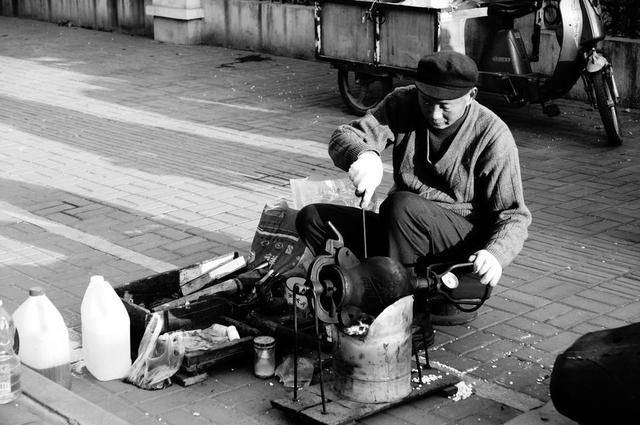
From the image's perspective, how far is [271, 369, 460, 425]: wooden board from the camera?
12.6 ft

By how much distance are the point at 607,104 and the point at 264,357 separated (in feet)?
16.3

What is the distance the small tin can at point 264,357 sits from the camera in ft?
14.2

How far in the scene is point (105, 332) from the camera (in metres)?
4.25

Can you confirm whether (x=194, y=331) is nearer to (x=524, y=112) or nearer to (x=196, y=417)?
(x=196, y=417)

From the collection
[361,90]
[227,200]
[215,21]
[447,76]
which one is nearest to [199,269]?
[447,76]

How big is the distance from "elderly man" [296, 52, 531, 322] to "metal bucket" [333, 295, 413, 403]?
0.53 metres

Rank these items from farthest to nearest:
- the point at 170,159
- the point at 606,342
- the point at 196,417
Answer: the point at 170,159, the point at 196,417, the point at 606,342

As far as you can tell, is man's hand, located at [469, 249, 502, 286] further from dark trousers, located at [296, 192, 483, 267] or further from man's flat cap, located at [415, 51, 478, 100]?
man's flat cap, located at [415, 51, 478, 100]

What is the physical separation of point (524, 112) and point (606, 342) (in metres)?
6.32

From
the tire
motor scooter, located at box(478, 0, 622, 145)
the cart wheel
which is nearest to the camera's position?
the tire

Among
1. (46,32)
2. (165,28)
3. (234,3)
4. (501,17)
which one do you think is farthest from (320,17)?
(46,32)

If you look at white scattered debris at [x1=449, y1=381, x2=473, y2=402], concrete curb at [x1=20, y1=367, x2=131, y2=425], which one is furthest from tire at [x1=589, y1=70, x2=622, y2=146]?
concrete curb at [x1=20, y1=367, x2=131, y2=425]

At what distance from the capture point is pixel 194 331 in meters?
4.56

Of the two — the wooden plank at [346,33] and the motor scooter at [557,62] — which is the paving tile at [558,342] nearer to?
the motor scooter at [557,62]
